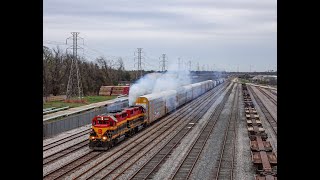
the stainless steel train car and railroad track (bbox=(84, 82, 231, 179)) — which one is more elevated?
the stainless steel train car

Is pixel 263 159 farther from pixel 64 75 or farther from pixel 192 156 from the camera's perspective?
pixel 64 75

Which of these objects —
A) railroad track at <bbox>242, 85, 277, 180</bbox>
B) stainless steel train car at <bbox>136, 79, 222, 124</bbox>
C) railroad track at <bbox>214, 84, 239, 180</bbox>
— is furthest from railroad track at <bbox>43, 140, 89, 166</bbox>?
railroad track at <bbox>242, 85, 277, 180</bbox>

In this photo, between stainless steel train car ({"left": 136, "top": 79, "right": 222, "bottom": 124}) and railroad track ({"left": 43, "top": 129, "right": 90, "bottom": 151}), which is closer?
railroad track ({"left": 43, "top": 129, "right": 90, "bottom": 151})

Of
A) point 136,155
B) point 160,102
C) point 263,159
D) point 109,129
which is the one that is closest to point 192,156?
point 136,155

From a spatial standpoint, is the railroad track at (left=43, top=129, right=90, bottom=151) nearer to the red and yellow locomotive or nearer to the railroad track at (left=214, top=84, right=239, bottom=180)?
the red and yellow locomotive

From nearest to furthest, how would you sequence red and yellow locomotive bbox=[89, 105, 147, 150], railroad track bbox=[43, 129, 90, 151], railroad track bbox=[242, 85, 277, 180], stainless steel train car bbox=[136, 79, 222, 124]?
railroad track bbox=[242, 85, 277, 180], red and yellow locomotive bbox=[89, 105, 147, 150], railroad track bbox=[43, 129, 90, 151], stainless steel train car bbox=[136, 79, 222, 124]

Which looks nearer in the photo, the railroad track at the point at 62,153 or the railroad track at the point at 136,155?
the railroad track at the point at 136,155

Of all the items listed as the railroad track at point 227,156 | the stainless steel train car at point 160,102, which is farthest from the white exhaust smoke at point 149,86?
the railroad track at point 227,156

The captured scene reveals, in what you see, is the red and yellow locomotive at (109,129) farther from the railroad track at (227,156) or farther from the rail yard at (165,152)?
the railroad track at (227,156)

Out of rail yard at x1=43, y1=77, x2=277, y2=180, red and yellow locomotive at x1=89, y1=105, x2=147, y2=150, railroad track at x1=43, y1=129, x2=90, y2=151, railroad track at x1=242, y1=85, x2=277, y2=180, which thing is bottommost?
railroad track at x1=43, y1=129, x2=90, y2=151

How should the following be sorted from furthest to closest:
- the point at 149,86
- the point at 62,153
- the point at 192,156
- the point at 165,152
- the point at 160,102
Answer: the point at 149,86 < the point at 160,102 < the point at 62,153 < the point at 165,152 < the point at 192,156

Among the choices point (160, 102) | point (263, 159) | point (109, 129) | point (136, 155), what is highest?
point (160, 102)

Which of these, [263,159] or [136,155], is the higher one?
[263,159]

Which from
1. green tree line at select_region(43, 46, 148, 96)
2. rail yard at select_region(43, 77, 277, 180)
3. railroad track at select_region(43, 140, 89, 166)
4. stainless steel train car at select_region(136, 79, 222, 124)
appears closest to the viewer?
rail yard at select_region(43, 77, 277, 180)
